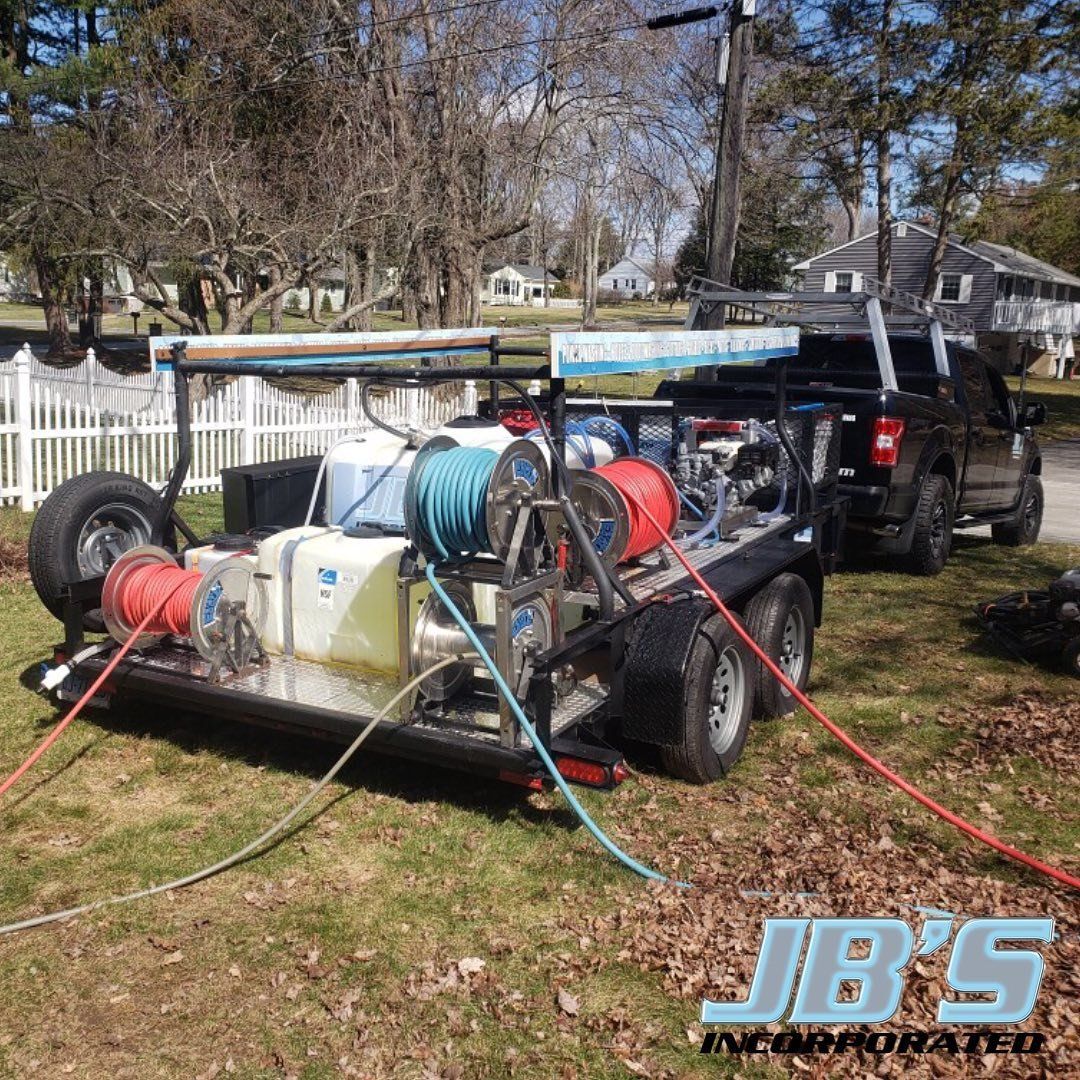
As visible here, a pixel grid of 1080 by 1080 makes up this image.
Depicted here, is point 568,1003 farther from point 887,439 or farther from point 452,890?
point 887,439

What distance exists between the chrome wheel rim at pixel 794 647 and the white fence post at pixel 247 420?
27.8 ft

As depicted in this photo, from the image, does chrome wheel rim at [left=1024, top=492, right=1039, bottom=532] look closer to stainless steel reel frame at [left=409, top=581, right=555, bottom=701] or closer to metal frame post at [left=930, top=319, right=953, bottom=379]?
metal frame post at [left=930, top=319, right=953, bottom=379]

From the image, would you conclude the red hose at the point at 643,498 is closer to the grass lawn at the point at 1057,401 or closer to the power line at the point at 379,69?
the power line at the point at 379,69

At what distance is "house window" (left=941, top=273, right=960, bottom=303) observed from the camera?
47.8 m

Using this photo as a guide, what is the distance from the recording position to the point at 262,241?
17.3 m

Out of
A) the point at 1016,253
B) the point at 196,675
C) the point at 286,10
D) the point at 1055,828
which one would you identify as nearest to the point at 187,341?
the point at 196,675

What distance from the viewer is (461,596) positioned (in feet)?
15.1

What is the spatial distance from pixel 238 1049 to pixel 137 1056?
0.29m

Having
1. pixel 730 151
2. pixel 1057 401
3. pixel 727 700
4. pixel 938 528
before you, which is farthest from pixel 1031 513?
pixel 1057 401

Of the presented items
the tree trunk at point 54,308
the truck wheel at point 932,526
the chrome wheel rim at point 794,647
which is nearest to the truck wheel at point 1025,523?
the truck wheel at point 932,526

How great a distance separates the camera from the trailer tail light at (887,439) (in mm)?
8633

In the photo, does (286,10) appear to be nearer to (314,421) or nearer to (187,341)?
(314,421)

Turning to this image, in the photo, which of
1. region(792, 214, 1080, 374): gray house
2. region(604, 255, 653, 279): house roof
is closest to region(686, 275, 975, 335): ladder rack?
region(792, 214, 1080, 374): gray house

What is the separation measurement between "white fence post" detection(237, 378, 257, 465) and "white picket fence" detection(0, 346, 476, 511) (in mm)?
12
